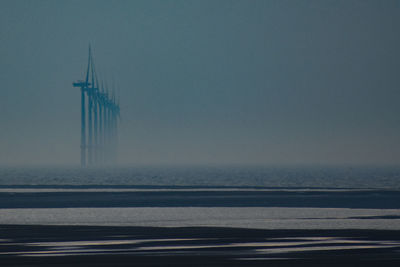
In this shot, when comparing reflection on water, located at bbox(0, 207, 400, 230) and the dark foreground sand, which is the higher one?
reflection on water, located at bbox(0, 207, 400, 230)

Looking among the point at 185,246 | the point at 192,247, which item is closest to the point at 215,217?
the point at 185,246

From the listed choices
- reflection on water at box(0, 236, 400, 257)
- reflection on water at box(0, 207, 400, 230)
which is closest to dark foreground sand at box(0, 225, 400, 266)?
reflection on water at box(0, 236, 400, 257)

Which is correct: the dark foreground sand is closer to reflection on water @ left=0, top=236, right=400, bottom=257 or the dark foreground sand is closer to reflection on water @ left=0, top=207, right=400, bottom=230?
reflection on water @ left=0, top=236, right=400, bottom=257

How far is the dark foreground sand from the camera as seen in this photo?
84.1 ft

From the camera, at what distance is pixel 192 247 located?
2972 centimetres

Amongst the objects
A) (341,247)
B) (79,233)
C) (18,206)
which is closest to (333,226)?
(341,247)

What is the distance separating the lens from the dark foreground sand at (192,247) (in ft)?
84.1

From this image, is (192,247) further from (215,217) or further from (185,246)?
(215,217)

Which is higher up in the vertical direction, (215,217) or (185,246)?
(215,217)

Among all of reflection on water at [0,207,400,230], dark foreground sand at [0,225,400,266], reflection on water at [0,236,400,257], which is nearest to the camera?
dark foreground sand at [0,225,400,266]

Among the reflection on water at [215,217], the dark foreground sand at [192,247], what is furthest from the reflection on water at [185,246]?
the reflection on water at [215,217]

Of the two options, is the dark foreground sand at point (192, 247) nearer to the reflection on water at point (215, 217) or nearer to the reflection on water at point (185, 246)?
the reflection on water at point (185, 246)

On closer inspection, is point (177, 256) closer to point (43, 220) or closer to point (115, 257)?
point (115, 257)

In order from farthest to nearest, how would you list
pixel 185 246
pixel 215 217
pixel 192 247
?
pixel 215 217, pixel 185 246, pixel 192 247
